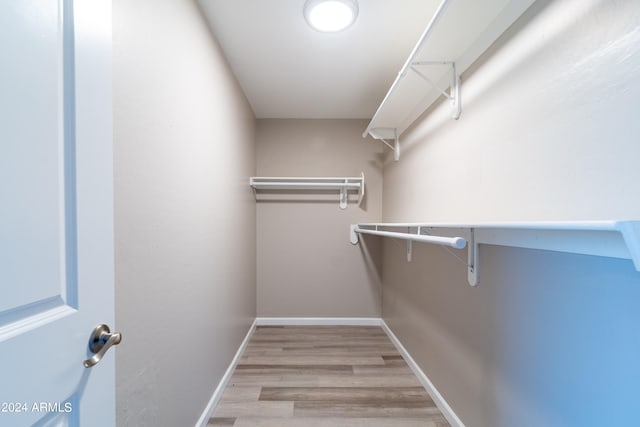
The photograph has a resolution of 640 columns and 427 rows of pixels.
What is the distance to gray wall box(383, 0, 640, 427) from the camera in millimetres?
690

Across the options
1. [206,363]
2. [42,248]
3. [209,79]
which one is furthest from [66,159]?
[206,363]

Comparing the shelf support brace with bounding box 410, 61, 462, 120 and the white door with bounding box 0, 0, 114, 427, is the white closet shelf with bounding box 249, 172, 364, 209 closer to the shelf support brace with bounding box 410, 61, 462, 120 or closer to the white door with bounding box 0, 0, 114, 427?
the shelf support brace with bounding box 410, 61, 462, 120

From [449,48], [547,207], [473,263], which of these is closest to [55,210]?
[547,207]

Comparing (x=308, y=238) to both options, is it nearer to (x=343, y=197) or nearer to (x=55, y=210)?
(x=343, y=197)

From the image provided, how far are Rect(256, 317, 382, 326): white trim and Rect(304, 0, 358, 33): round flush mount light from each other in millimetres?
2518

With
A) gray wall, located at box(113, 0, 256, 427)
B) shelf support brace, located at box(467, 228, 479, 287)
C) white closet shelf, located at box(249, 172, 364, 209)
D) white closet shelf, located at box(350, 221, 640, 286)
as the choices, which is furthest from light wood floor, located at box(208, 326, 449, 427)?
white closet shelf, located at box(249, 172, 364, 209)

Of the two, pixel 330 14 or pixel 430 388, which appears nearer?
A: pixel 330 14

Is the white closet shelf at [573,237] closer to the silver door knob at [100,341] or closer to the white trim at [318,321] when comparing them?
the silver door knob at [100,341]

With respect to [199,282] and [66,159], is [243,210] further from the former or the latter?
[66,159]

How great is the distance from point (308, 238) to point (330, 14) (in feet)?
6.47

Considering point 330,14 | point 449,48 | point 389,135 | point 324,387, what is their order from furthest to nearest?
point 389,135
point 324,387
point 330,14
point 449,48

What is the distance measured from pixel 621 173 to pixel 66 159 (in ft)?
4.04

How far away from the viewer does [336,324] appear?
291 cm

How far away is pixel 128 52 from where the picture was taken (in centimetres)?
87
